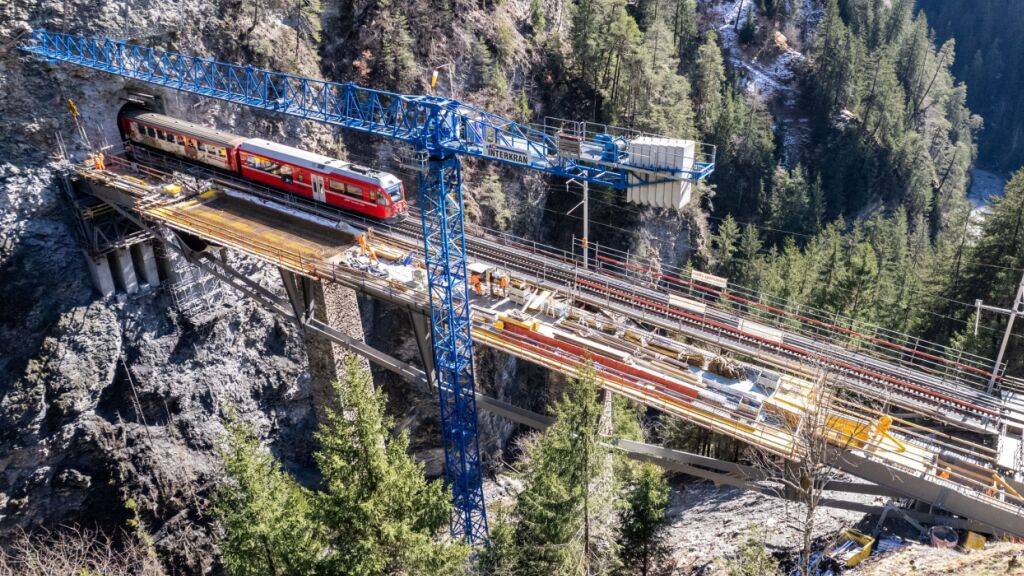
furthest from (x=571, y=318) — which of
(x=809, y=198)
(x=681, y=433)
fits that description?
(x=809, y=198)

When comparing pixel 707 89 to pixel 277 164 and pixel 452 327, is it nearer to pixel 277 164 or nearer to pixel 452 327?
pixel 277 164

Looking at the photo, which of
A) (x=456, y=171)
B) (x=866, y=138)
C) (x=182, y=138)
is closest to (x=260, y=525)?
(x=456, y=171)

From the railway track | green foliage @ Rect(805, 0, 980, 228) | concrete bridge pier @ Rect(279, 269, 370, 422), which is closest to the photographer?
the railway track

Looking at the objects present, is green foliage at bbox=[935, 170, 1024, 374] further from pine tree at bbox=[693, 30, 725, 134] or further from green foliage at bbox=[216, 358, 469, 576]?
green foliage at bbox=[216, 358, 469, 576]

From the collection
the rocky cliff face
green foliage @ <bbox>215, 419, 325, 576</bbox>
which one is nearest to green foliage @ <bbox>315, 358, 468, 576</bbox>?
green foliage @ <bbox>215, 419, 325, 576</bbox>

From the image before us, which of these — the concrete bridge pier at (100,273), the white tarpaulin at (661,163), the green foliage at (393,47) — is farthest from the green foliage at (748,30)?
the concrete bridge pier at (100,273)

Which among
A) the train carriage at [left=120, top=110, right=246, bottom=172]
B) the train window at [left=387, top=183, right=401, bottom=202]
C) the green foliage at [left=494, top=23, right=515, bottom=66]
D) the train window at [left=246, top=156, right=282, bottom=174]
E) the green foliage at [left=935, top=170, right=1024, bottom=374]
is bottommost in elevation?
the green foliage at [left=935, top=170, right=1024, bottom=374]
